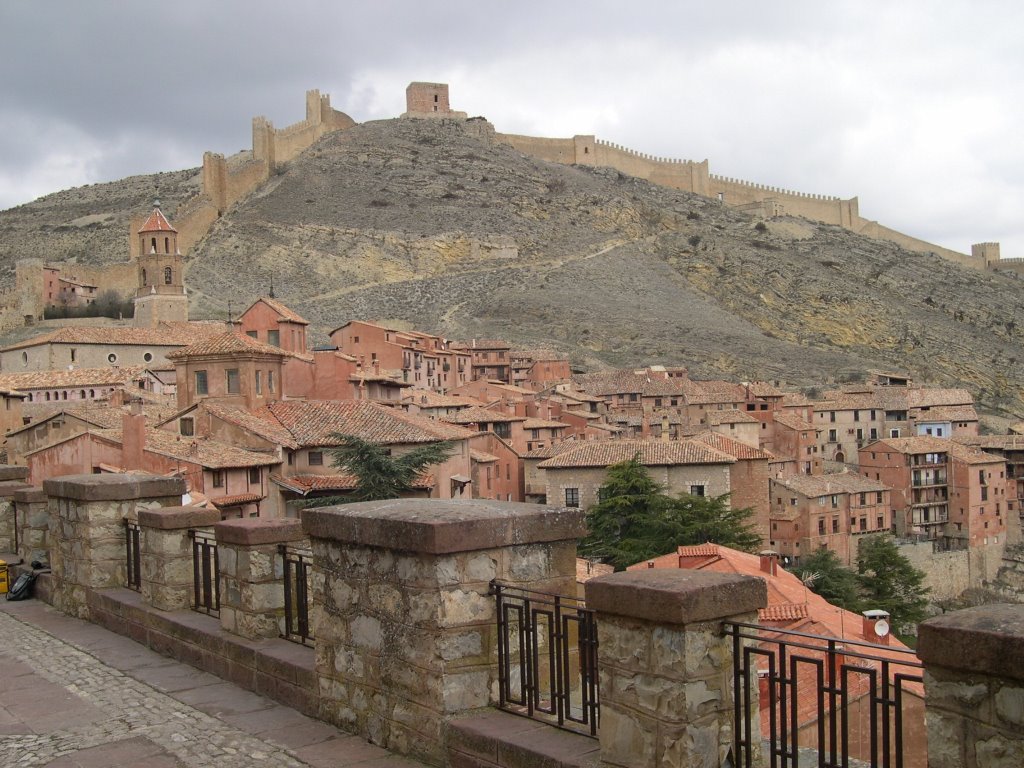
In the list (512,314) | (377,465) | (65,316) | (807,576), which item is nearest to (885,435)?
(807,576)

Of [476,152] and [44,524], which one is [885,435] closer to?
[44,524]

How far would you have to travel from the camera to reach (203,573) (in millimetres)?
7773

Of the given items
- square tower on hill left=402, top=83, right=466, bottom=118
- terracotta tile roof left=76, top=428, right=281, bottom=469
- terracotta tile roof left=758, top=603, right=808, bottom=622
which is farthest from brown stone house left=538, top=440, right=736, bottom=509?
square tower on hill left=402, top=83, right=466, bottom=118

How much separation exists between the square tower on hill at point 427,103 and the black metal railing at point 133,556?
126 m

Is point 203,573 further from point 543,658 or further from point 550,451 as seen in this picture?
point 550,451

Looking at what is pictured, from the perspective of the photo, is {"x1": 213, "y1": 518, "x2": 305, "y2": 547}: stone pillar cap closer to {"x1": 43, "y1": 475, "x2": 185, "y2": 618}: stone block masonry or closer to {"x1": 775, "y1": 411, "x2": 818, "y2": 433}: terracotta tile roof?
{"x1": 43, "y1": 475, "x2": 185, "y2": 618}: stone block masonry

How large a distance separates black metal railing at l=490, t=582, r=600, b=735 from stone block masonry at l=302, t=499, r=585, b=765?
0.09 m

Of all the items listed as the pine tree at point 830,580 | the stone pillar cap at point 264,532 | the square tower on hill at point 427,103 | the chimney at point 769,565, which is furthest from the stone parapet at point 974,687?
the square tower on hill at point 427,103

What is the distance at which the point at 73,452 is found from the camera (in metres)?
25.5

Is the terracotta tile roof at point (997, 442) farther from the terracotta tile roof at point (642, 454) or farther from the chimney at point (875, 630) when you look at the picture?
the chimney at point (875, 630)

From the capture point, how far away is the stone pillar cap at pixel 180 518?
7.86 meters

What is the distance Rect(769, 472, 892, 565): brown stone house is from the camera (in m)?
46.1

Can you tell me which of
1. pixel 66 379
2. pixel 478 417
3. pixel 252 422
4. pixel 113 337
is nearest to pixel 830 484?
pixel 478 417

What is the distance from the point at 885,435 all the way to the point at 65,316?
2216 inches
